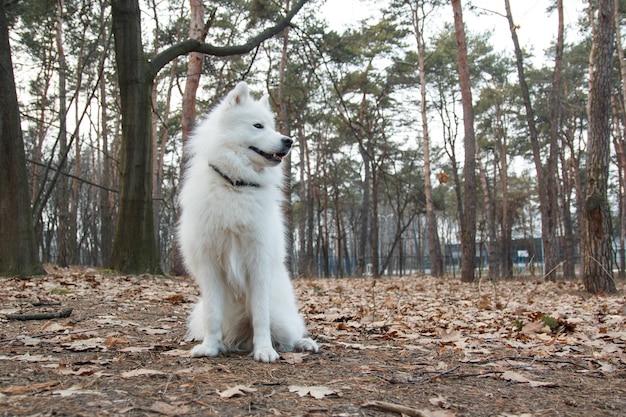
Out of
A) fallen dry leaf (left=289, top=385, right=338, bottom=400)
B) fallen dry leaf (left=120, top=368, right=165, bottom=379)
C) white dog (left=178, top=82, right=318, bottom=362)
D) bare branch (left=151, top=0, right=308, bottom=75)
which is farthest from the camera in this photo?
bare branch (left=151, top=0, right=308, bottom=75)

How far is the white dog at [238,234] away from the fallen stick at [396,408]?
1048 millimetres

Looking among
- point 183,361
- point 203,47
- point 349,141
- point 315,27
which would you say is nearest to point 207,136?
point 183,361

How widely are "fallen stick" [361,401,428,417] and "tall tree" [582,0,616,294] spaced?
7.51 metres

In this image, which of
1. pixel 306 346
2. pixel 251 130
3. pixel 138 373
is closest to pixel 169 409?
pixel 138 373

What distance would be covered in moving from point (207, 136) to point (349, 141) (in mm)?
27617

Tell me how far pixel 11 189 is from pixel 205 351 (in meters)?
5.59

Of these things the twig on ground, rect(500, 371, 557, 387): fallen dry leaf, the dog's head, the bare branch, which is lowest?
rect(500, 371, 557, 387): fallen dry leaf

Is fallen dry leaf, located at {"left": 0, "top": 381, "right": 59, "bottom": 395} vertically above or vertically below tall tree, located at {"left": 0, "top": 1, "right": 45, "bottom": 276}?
below

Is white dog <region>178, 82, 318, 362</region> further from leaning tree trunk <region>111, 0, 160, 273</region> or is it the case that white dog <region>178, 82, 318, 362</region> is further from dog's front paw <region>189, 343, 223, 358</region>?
leaning tree trunk <region>111, 0, 160, 273</region>

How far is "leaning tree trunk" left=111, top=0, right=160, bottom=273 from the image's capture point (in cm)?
848

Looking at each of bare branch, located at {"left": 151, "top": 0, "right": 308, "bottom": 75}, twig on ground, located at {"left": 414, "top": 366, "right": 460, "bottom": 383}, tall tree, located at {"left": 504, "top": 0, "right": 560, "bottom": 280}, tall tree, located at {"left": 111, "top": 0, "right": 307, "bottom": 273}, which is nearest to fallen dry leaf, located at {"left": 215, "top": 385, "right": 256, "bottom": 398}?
twig on ground, located at {"left": 414, "top": 366, "right": 460, "bottom": 383}

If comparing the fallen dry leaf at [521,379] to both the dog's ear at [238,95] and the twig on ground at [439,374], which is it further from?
the dog's ear at [238,95]

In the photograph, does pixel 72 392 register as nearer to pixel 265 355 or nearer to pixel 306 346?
pixel 265 355

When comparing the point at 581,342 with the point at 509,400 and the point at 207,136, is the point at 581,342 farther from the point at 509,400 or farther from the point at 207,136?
the point at 207,136
